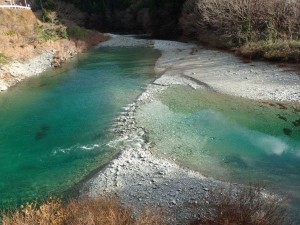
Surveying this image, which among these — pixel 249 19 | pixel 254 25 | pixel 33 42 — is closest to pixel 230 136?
pixel 249 19

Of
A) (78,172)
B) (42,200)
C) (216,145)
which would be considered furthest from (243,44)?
(42,200)

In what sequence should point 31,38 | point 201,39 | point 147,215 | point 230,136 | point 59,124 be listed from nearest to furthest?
point 147,215 → point 230,136 → point 59,124 → point 31,38 → point 201,39

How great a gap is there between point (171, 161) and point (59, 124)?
731cm

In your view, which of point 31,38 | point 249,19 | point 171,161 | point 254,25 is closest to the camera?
point 171,161

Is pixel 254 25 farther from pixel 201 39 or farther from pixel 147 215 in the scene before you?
pixel 147 215

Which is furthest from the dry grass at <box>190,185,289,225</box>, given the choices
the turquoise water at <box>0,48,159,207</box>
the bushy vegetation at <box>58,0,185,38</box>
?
the bushy vegetation at <box>58,0,185,38</box>

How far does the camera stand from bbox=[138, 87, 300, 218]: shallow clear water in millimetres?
11132

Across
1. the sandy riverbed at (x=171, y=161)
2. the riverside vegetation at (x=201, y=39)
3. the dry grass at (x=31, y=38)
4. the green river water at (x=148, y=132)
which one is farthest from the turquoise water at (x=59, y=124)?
the dry grass at (x=31, y=38)

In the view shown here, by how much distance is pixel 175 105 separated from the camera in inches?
699

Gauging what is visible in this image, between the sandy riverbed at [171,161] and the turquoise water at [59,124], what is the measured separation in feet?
3.23

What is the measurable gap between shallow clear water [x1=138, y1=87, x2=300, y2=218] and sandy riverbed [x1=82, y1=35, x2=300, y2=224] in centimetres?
76

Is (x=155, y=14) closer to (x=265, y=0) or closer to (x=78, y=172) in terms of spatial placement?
(x=265, y=0)

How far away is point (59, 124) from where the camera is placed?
1612 centimetres

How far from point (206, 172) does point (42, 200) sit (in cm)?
609
